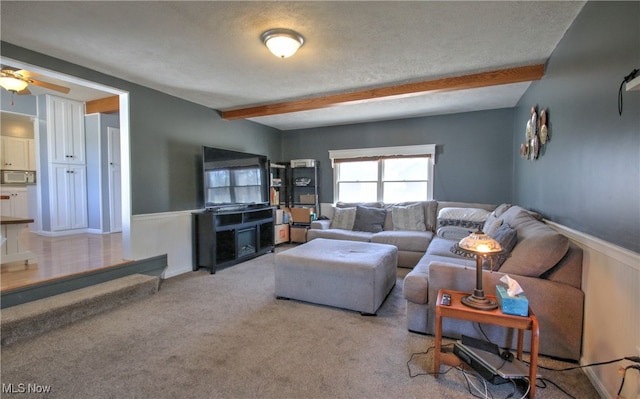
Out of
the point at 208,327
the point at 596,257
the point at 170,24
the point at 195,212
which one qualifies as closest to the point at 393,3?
the point at 170,24

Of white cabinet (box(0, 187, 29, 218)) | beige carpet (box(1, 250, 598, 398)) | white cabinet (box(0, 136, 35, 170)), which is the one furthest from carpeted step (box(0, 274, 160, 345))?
white cabinet (box(0, 136, 35, 170))

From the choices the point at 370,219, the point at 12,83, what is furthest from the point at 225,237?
the point at 12,83

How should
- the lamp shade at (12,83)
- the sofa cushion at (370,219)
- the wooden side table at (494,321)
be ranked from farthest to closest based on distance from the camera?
the sofa cushion at (370,219) → the lamp shade at (12,83) → the wooden side table at (494,321)

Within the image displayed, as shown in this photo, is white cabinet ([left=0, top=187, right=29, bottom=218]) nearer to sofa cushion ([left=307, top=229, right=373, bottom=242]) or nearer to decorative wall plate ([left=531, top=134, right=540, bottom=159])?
sofa cushion ([left=307, top=229, right=373, bottom=242])

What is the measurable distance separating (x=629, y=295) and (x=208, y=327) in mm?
2651

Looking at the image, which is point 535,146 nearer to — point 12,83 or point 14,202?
point 12,83

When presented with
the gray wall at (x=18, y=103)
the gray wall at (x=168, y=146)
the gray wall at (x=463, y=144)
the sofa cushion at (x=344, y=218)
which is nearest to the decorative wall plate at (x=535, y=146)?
the gray wall at (x=463, y=144)

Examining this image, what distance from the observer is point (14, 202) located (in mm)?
5516

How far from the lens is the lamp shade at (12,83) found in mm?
3006

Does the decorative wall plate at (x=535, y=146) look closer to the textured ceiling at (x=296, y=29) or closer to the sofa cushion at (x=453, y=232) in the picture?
the textured ceiling at (x=296, y=29)

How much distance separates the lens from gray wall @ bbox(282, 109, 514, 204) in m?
4.51

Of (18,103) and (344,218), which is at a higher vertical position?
(18,103)

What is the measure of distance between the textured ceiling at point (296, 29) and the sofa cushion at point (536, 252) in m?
1.51

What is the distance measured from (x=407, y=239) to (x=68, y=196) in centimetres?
589
